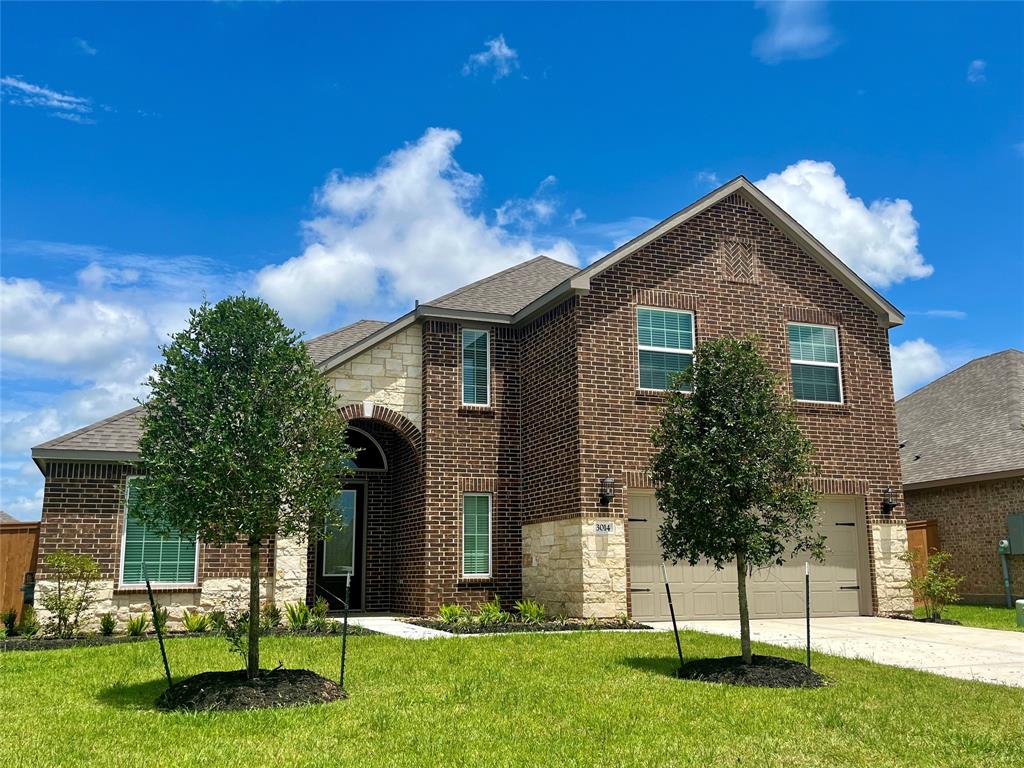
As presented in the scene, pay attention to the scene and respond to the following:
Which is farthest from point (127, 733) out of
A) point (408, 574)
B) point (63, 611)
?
point (408, 574)

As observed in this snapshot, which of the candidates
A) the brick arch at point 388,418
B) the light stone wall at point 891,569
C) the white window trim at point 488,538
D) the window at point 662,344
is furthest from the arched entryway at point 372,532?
the light stone wall at point 891,569

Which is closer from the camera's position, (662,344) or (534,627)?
(534,627)

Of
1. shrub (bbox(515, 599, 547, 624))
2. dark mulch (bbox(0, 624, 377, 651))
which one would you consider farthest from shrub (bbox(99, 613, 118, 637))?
shrub (bbox(515, 599, 547, 624))

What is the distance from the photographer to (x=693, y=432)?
1123cm

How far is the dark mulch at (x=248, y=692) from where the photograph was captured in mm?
8719

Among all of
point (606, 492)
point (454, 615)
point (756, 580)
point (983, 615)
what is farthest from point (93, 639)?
point (983, 615)

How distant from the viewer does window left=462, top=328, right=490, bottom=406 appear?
60.2ft

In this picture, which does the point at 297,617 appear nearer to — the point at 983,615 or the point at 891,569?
the point at 891,569

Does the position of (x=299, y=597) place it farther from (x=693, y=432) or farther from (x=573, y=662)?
(x=693, y=432)

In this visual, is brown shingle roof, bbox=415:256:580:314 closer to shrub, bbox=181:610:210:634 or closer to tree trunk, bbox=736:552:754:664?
shrub, bbox=181:610:210:634

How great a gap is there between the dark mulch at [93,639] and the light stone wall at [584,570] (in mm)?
3620

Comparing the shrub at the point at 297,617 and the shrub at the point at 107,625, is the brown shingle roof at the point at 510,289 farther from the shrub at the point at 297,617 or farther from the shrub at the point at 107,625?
the shrub at the point at 107,625

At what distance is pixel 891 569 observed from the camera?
1809 cm

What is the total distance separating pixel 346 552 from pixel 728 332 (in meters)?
9.05
